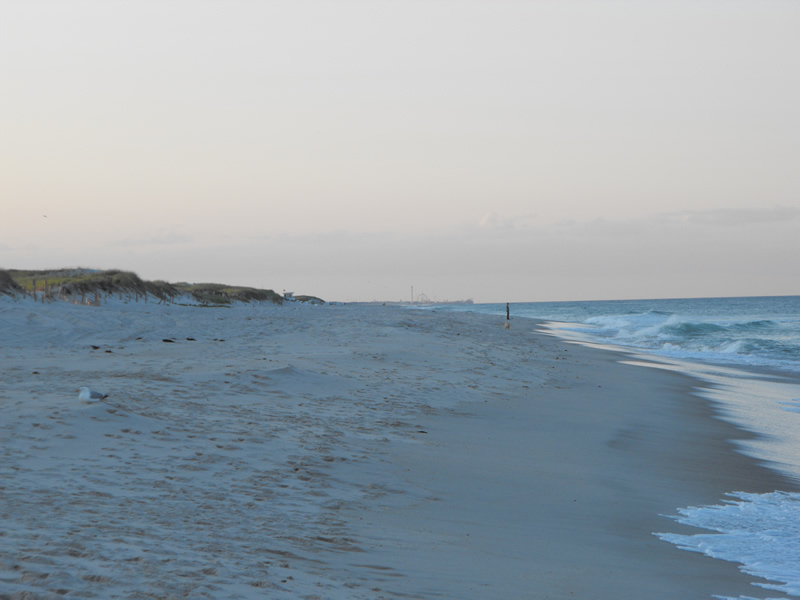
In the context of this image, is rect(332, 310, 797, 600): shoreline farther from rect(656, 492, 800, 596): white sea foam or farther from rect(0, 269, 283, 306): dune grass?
rect(0, 269, 283, 306): dune grass

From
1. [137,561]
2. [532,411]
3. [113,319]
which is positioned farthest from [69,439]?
[113,319]

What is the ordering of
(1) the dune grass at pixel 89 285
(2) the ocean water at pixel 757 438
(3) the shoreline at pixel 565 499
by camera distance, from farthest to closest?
(1) the dune grass at pixel 89 285 < (2) the ocean water at pixel 757 438 < (3) the shoreline at pixel 565 499

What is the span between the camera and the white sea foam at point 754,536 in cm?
520

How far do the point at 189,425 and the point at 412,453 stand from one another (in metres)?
2.80

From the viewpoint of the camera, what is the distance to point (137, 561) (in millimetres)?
3910

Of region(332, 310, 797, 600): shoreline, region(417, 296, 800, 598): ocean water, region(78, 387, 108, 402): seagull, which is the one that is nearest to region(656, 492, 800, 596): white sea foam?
region(417, 296, 800, 598): ocean water

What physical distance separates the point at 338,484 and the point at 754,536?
3999 millimetres

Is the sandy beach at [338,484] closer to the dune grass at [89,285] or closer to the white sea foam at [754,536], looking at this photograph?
the white sea foam at [754,536]

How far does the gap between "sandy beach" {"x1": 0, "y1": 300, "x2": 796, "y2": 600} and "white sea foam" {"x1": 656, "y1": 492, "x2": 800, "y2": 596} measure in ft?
0.72

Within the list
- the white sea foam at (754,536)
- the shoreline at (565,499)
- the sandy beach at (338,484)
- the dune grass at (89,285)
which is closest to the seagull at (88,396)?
the sandy beach at (338,484)

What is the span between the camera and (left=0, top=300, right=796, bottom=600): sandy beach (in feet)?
13.6

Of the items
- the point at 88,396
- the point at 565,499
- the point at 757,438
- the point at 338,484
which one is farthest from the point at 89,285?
the point at 565,499

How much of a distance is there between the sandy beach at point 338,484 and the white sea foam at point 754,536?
218 millimetres

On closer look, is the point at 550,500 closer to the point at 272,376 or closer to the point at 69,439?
the point at 69,439
